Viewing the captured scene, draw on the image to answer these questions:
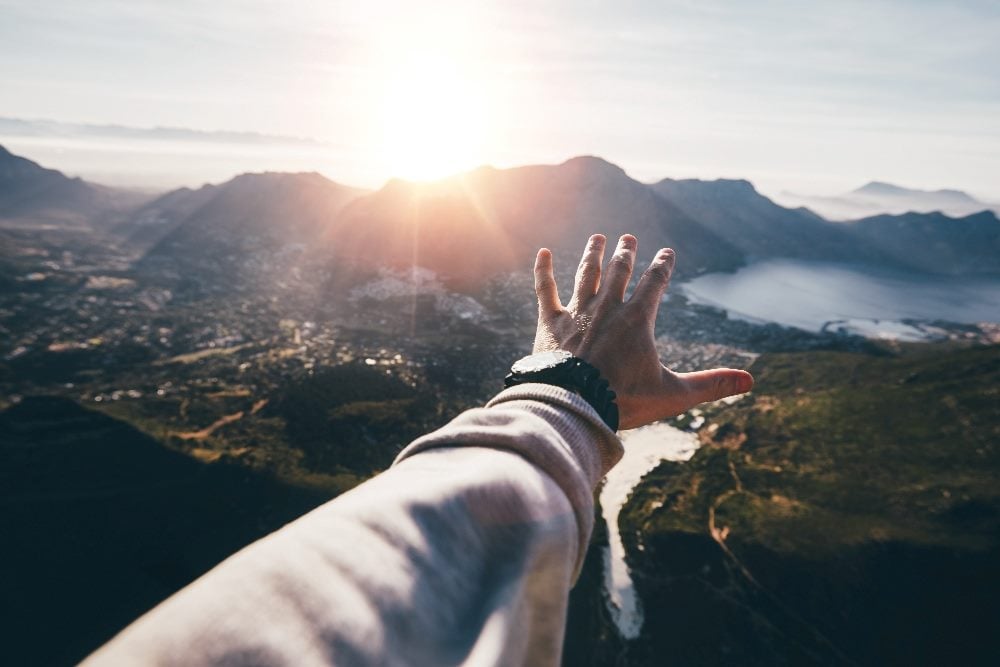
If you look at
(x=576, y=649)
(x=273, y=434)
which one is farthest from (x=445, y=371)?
(x=576, y=649)

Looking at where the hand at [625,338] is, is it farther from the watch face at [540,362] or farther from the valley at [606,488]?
the valley at [606,488]

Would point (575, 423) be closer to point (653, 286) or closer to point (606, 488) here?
point (653, 286)

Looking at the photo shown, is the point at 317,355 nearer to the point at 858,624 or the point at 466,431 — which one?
the point at 858,624

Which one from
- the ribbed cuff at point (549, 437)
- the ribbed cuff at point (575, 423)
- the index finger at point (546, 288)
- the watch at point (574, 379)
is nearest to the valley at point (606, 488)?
the index finger at point (546, 288)

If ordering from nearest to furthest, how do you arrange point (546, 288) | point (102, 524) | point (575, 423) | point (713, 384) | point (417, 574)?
point (417, 574) → point (575, 423) → point (713, 384) → point (546, 288) → point (102, 524)

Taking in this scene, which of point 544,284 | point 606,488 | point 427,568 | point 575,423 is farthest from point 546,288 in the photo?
point 606,488

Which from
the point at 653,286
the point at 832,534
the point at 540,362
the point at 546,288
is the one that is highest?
the point at 653,286

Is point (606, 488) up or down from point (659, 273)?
down

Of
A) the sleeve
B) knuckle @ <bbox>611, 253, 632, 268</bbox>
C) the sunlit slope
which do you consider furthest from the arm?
the sunlit slope
